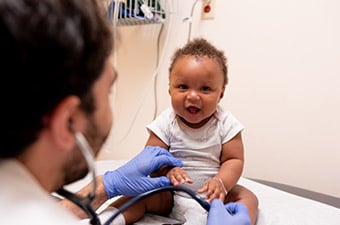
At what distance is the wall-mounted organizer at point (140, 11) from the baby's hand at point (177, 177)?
86cm

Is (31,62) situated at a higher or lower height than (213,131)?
higher

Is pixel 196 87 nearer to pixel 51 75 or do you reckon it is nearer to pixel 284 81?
pixel 284 81

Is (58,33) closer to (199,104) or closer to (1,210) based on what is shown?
(1,210)

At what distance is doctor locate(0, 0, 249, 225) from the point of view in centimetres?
34

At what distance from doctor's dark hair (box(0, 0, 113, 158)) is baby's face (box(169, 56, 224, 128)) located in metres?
0.60

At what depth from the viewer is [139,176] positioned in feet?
3.11

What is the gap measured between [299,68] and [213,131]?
0.49m

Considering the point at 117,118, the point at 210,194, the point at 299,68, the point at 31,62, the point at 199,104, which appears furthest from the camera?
the point at 117,118

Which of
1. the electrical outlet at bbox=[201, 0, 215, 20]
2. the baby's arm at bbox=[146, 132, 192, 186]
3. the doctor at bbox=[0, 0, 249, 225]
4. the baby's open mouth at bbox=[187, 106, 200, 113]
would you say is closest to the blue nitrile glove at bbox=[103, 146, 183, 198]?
the baby's arm at bbox=[146, 132, 192, 186]

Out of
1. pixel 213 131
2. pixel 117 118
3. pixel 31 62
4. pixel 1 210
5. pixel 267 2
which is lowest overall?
pixel 117 118

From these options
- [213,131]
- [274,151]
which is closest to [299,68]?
[274,151]

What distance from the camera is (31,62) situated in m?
0.35

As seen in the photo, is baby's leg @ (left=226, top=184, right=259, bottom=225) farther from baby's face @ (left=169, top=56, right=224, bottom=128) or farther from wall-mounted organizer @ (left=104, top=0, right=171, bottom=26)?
wall-mounted organizer @ (left=104, top=0, right=171, bottom=26)

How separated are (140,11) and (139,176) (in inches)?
36.4
